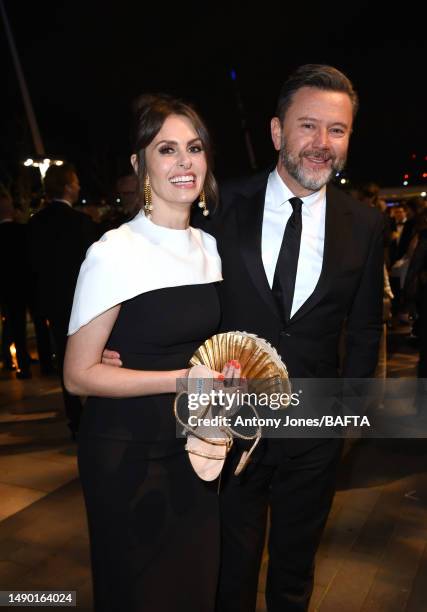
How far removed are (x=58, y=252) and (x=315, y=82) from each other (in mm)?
3027

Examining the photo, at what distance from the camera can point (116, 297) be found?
1783mm

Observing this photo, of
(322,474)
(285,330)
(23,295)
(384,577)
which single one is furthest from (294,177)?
(23,295)

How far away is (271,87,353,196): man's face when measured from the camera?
221 cm

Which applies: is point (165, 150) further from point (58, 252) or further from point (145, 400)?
point (58, 252)

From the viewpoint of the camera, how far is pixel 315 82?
2227 millimetres

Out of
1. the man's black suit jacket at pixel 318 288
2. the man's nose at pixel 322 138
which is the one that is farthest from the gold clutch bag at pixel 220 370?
the man's nose at pixel 322 138

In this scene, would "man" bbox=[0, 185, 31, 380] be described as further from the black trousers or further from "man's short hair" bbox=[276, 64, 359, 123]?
the black trousers

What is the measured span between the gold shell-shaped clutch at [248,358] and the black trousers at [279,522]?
1.53 feet

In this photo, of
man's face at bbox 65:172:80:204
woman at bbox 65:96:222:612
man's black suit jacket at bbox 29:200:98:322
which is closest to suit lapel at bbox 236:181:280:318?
woman at bbox 65:96:222:612

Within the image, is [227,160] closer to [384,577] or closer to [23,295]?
[23,295]

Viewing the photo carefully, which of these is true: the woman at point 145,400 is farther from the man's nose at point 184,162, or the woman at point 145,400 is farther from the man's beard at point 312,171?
the man's beard at point 312,171

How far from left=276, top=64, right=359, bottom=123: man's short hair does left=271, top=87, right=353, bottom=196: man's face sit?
0.02 meters

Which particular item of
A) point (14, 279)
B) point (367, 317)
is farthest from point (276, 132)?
point (14, 279)

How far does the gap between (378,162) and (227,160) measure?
1936cm
